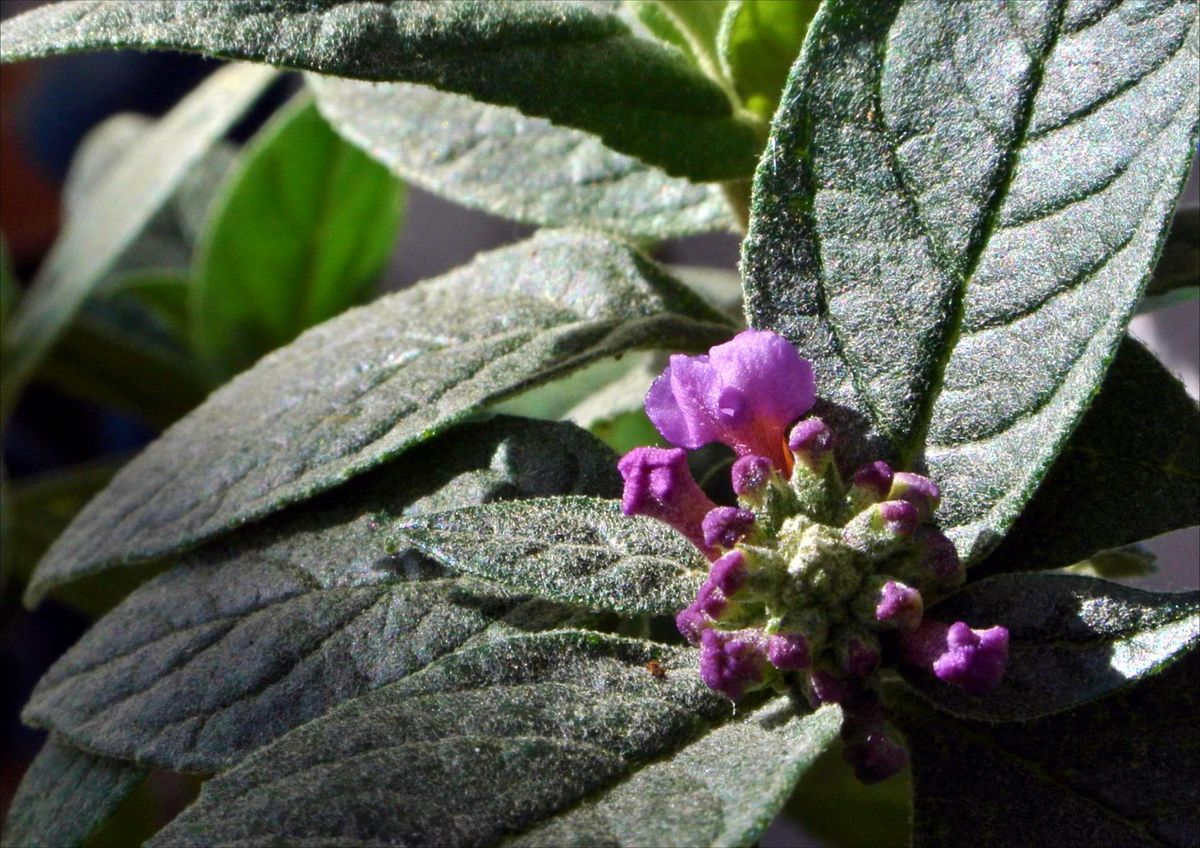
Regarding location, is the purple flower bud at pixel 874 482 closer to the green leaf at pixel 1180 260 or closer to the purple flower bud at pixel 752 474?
the purple flower bud at pixel 752 474

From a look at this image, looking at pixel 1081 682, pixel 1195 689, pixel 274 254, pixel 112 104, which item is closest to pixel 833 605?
pixel 1081 682

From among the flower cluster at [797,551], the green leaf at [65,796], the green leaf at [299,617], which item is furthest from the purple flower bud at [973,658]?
the green leaf at [65,796]

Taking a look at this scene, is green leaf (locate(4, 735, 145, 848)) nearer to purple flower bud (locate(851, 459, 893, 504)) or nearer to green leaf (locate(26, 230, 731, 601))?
green leaf (locate(26, 230, 731, 601))

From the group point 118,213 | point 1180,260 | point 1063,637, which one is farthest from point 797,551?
point 118,213

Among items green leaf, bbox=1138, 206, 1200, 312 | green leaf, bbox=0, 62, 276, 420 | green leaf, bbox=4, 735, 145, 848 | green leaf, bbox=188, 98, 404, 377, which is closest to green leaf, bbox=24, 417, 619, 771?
green leaf, bbox=4, 735, 145, 848

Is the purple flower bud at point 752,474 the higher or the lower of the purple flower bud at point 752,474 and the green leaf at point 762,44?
the lower

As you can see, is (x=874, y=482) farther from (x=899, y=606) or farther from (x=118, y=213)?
(x=118, y=213)

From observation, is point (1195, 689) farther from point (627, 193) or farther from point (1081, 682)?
point (627, 193)
